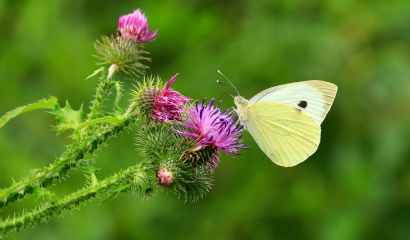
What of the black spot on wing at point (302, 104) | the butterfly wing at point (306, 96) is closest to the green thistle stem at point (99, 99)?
the butterfly wing at point (306, 96)

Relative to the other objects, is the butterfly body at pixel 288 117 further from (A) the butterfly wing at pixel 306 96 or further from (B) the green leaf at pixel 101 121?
(B) the green leaf at pixel 101 121

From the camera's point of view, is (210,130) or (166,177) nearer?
(166,177)

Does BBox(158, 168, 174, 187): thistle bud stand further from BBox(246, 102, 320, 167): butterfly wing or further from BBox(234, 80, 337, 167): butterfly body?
BBox(246, 102, 320, 167): butterfly wing

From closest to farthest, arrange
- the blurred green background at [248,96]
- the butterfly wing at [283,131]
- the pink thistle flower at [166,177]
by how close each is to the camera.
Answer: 1. the pink thistle flower at [166,177]
2. the butterfly wing at [283,131]
3. the blurred green background at [248,96]

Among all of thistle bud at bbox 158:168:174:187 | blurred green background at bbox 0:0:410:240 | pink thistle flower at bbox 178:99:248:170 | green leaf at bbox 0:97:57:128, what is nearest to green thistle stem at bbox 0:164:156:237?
thistle bud at bbox 158:168:174:187

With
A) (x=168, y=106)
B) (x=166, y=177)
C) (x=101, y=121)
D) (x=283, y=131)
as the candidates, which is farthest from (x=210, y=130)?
(x=283, y=131)

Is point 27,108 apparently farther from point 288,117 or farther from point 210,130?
point 288,117

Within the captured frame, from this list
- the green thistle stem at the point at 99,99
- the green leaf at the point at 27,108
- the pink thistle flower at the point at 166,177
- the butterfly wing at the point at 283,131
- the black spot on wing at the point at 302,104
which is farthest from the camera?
the black spot on wing at the point at 302,104
